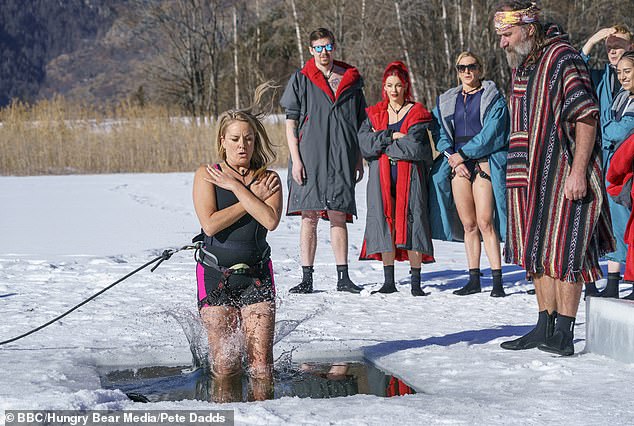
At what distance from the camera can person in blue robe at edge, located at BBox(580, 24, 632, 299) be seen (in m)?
6.76

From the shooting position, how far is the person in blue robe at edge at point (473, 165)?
283 inches

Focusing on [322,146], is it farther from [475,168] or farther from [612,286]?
[612,286]

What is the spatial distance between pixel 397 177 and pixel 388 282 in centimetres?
78

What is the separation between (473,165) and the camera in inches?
288

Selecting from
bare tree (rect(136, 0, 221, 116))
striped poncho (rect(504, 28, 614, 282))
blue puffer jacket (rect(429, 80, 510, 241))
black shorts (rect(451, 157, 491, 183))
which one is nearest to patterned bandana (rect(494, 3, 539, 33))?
striped poncho (rect(504, 28, 614, 282))

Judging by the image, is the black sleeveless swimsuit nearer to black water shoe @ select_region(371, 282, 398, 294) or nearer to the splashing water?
the splashing water

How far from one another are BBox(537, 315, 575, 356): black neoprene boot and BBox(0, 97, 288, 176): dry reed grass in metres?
15.2

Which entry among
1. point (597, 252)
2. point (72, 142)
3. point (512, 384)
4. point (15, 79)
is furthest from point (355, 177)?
point (15, 79)

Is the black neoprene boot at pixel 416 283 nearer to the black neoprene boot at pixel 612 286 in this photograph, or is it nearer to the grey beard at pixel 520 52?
the black neoprene boot at pixel 612 286

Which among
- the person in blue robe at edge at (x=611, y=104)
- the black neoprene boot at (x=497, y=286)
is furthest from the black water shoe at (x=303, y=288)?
the person in blue robe at edge at (x=611, y=104)

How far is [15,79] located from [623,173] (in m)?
144

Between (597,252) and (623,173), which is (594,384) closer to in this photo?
(597,252)

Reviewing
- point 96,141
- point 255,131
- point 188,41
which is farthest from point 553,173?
point 188,41

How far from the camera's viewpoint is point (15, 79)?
141 m
